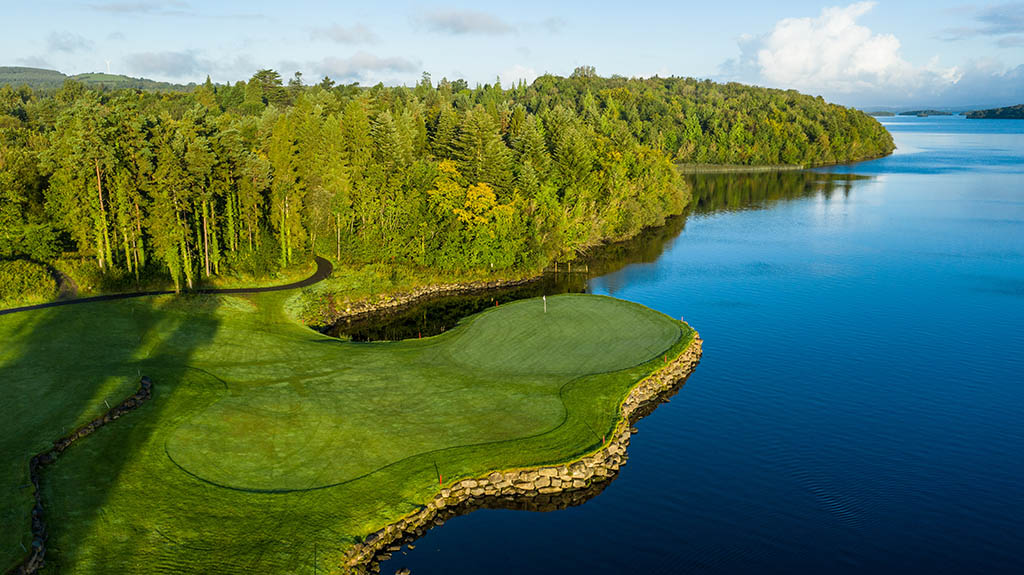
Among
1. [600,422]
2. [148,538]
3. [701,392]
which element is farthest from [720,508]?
[148,538]

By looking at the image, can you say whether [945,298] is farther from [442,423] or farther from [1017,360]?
[442,423]

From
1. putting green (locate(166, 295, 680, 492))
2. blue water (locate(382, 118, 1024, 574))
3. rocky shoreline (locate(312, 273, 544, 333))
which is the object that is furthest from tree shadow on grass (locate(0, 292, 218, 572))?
blue water (locate(382, 118, 1024, 574))

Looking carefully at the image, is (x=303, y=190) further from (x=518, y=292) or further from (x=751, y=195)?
(x=751, y=195)

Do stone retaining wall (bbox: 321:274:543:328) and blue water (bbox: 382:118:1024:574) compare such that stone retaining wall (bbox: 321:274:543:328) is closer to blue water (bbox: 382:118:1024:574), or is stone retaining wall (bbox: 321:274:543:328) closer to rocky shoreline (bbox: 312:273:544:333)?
rocky shoreline (bbox: 312:273:544:333)

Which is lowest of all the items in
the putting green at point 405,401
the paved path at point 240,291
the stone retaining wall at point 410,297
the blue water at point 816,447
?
the blue water at point 816,447

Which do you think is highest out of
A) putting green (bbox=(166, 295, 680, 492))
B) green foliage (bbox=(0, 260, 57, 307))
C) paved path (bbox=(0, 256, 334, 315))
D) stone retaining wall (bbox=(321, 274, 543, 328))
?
green foliage (bbox=(0, 260, 57, 307))

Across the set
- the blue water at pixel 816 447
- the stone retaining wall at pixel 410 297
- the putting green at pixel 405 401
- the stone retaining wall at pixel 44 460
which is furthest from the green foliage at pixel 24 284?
the blue water at pixel 816 447

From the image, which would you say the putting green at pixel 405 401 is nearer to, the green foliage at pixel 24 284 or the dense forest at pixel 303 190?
the dense forest at pixel 303 190
